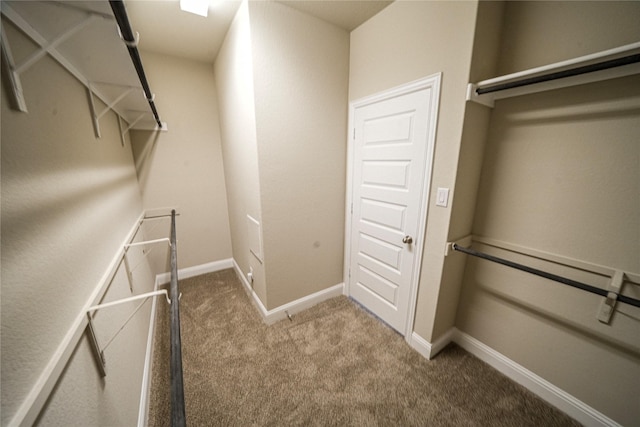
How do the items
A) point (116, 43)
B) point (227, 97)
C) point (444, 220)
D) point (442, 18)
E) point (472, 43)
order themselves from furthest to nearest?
point (227, 97) → point (444, 220) → point (442, 18) → point (472, 43) → point (116, 43)

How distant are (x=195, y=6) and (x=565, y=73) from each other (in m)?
2.26

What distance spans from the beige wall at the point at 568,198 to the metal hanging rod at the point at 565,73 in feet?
0.86

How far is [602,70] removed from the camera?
37.7 inches

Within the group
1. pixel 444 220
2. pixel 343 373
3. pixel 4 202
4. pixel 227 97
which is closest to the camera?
pixel 4 202

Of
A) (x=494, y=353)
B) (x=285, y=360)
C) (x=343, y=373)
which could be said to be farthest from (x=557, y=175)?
(x=285, y=360)

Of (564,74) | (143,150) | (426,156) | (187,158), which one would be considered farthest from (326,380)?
(143,150)

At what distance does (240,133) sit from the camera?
6.68 ft

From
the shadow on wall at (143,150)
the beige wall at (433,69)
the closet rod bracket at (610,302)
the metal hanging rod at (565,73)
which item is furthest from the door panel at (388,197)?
the shadow on wall at (143,150)

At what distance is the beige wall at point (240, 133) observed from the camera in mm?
1713

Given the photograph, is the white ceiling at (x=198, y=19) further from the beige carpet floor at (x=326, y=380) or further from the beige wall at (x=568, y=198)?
the beige carpet floor at (x=326, y=380)

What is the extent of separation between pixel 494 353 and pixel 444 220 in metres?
1.10

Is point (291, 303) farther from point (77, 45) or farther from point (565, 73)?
point (565, 73)

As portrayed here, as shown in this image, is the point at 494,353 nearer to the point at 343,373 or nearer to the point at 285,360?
the point at 343,373

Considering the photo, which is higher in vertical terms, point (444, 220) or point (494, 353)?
point (444, 220)
